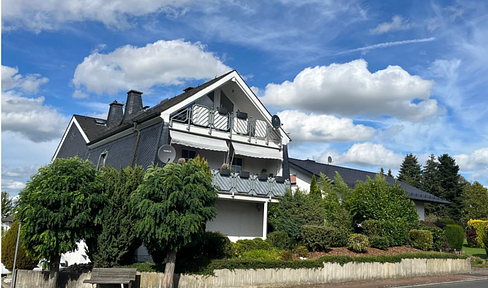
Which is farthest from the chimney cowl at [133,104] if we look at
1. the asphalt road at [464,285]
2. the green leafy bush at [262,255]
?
the asphalt road at [464,285]

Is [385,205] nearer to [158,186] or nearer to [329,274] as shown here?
[329,274]

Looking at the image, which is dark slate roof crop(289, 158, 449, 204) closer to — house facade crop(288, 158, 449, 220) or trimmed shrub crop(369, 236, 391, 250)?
house facade crop(288, 158, 449, 220)

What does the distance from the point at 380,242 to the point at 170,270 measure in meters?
11.5

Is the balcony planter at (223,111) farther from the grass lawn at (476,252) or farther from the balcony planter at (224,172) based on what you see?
the grass lawn at (476,252)

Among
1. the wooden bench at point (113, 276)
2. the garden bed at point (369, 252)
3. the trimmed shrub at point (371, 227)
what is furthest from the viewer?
the trimmed shrub at point (371, 227)

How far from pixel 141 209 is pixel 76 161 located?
3.48 metres

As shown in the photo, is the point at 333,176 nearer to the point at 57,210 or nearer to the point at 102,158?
the point at 102,158

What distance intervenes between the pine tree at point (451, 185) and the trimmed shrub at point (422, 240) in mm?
37121

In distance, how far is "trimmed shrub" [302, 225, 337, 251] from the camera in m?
19.4

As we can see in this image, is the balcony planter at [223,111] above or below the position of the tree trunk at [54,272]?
above

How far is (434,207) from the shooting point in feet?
193

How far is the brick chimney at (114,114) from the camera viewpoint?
3544 cm

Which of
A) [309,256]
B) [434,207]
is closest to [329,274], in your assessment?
[309,256]

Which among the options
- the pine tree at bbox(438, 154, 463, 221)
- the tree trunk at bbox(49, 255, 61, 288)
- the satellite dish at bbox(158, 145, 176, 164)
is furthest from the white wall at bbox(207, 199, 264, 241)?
the pine tree at bbox(438, 154, 463, 221)
